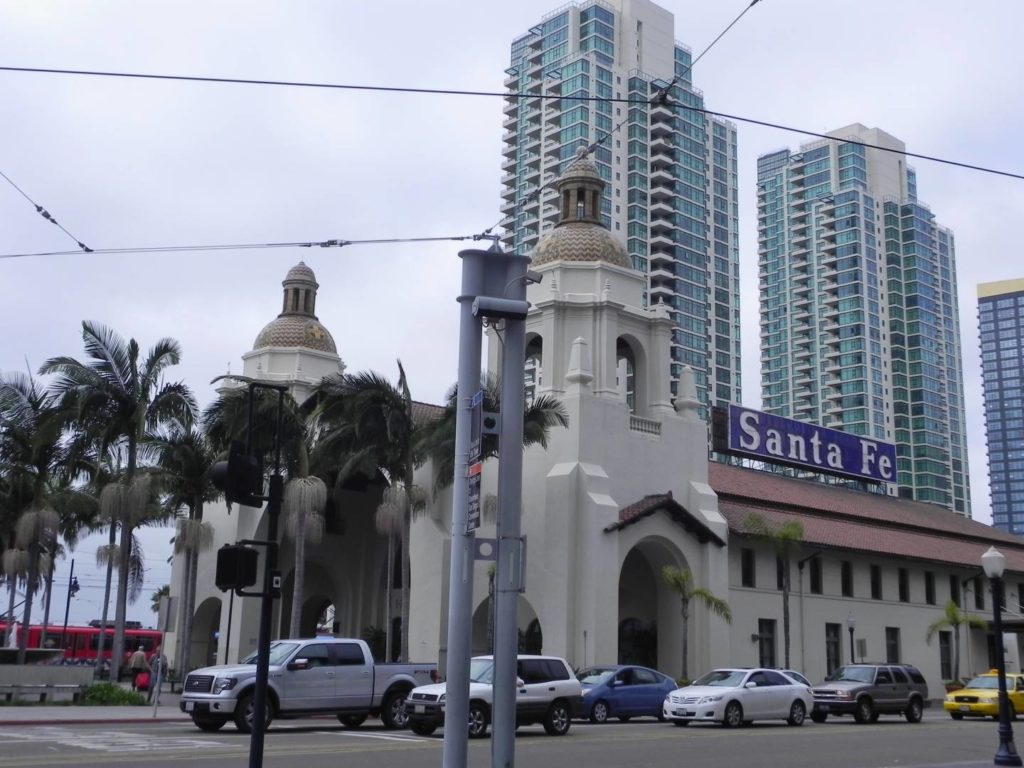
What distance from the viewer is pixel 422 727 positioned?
21516 mm

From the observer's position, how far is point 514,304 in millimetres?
11281

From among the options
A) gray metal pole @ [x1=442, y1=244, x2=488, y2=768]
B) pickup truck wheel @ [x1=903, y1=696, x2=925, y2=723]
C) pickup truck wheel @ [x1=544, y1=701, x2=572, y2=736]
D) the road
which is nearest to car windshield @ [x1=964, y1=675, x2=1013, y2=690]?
pickup truck wheel @ [x1=903, y1=696, x2=925, y2=723]

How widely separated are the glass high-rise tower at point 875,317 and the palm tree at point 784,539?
288 feet

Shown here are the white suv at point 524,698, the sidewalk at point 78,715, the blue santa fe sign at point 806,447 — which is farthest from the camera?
the blue santa fe sign at point 806,447

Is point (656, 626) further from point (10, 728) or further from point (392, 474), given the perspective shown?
point (10, 728)

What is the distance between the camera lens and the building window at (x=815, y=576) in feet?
148

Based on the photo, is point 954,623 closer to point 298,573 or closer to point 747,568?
point 747,568

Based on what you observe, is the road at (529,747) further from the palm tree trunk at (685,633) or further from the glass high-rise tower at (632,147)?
the glass high-rise tower at (632,147)

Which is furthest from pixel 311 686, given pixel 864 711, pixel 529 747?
pixel 864 711

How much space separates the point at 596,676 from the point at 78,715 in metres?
11.8

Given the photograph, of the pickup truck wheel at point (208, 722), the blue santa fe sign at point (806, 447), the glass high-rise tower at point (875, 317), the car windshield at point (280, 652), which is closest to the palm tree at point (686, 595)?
the blue santa fe sign at point (806, 447)

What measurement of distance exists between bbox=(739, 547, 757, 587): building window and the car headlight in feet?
82.5

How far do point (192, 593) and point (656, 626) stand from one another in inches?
634

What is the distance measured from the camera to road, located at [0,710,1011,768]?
1594cm
